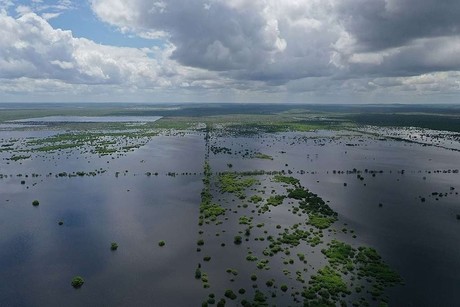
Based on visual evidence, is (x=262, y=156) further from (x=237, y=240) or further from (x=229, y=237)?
(x=237, y=240)

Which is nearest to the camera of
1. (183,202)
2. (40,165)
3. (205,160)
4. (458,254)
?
(458,254)

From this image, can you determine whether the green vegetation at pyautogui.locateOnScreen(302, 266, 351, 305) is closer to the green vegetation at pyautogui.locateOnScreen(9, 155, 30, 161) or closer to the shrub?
the shrub

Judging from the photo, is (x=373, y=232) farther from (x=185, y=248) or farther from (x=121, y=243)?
(x=121, y=243)

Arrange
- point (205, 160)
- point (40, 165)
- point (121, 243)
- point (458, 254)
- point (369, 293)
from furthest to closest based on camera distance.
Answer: point (205, 160)
point (40, 165)
point (121, 243)
point (458, 254)
point (369, 293)

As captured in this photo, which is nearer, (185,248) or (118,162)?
(185,248)

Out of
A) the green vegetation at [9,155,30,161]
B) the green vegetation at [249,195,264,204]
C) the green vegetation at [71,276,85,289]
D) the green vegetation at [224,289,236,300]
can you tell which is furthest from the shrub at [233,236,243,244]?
the green vegetation at [9,155,30,161]

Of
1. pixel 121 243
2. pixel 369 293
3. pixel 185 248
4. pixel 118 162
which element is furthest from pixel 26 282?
pixel 118 162

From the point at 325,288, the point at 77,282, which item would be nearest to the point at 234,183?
the point at 325,288

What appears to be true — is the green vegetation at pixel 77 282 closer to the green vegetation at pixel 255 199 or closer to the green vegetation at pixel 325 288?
the green vegetation at pixel 325 288

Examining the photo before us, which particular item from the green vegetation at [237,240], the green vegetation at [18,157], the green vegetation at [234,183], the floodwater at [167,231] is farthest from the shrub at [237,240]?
the green vegetation at [18,157]
